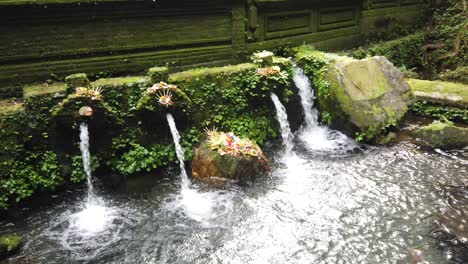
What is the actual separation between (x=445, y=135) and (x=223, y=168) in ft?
17.6

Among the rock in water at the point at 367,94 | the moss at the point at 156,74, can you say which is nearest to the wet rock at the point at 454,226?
the rock in water at the point at 367,94

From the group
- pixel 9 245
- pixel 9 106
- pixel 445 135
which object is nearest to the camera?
pixel 9 245

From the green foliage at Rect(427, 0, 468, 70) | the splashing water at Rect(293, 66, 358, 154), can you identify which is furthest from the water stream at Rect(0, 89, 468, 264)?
the green foliage at Rect(427, 0, 468, 70)

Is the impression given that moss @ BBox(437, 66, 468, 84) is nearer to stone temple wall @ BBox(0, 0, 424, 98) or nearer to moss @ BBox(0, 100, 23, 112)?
stone temple wall @ BBox(0, 0, 424, 98)

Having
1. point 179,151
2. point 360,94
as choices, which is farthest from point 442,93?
point 179,151

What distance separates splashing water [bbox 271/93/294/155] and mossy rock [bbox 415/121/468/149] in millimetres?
3182

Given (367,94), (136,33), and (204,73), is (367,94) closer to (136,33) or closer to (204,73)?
(204,73)

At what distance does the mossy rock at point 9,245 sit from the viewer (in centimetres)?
536

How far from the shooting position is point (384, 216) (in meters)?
6.05

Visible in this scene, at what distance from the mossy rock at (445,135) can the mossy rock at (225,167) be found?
166 inches

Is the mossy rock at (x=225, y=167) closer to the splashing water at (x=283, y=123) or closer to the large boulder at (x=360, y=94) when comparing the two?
the splashing water at (x=283, y=123)

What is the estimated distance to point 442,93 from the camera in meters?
9.54

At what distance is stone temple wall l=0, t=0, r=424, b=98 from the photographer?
7.41m

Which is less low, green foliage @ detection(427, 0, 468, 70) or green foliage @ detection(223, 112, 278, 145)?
green foliage @ detection(427, 0, 468, 70)
